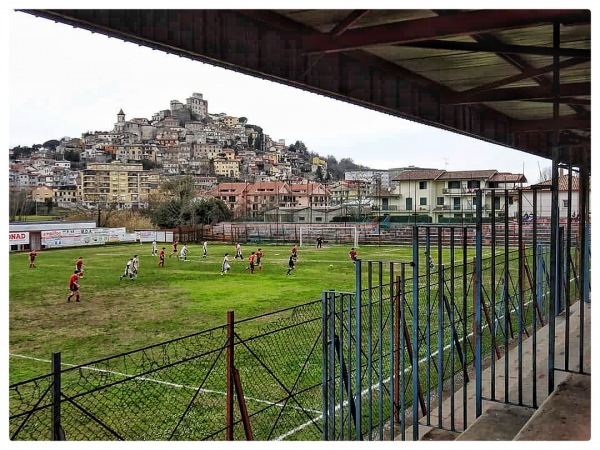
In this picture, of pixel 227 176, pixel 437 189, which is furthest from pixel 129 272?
pixel 227 176

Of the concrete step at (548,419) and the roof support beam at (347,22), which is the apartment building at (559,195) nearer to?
the concrete step at (548,419)

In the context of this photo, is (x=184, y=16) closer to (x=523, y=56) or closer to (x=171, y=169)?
(x=523, y=56)

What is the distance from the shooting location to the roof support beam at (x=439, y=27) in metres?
2.69

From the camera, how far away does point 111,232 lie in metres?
24.8


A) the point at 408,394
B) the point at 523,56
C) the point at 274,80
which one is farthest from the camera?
the point at 408,394

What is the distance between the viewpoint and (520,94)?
4492mm

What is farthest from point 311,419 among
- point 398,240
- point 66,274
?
point 398,240

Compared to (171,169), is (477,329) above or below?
below

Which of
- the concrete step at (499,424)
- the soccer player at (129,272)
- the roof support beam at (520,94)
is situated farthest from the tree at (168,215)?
the concrete step at (499,424)

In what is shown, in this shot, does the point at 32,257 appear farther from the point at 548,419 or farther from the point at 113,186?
the point at 548,419

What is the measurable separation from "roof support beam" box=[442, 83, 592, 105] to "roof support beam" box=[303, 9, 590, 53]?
4.76ft

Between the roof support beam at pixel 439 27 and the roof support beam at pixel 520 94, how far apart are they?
1450mm

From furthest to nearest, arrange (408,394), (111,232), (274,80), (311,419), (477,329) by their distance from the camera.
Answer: (111,232) → (408,394) → (311,419) → (477,329) → (274,80)
